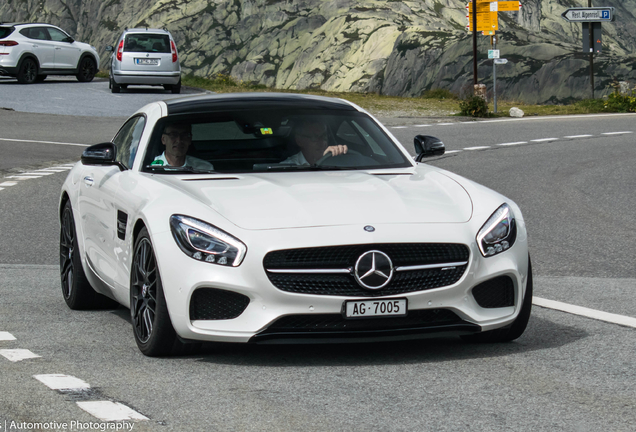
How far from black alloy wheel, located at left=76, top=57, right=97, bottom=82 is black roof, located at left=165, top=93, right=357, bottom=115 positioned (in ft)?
99.1

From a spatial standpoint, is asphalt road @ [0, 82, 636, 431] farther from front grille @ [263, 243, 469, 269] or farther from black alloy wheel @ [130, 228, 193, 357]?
front grille @ [263, 243, 469, 269]

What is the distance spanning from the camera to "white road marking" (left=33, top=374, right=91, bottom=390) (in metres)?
5.14

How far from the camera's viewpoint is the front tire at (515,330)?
19.6 feet

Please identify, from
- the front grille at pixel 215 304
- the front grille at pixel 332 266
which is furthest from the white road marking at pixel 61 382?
the front grille at pixel 332 266

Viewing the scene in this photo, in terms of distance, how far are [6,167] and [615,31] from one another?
70632 mm

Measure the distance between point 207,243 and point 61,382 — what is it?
969 mm

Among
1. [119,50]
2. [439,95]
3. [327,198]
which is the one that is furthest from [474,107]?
[327,198]

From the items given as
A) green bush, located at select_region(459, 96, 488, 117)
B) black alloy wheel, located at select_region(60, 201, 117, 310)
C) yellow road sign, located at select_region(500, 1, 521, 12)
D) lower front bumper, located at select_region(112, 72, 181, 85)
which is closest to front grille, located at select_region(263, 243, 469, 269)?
black alloy wheel, located at select_region(60, 201, 117, 310)

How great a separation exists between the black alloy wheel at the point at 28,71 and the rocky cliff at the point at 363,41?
14.8 metres

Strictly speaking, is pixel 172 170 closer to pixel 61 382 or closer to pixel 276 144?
pixel 276 144

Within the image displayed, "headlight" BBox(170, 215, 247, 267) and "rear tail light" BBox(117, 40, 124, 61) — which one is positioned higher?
"headlight" BBox(170, 215, 247, 267)

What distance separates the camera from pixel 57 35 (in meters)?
35.5

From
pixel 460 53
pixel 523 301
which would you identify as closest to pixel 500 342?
pixel 523 301

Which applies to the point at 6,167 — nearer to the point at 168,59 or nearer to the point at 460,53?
the point at 168,59
